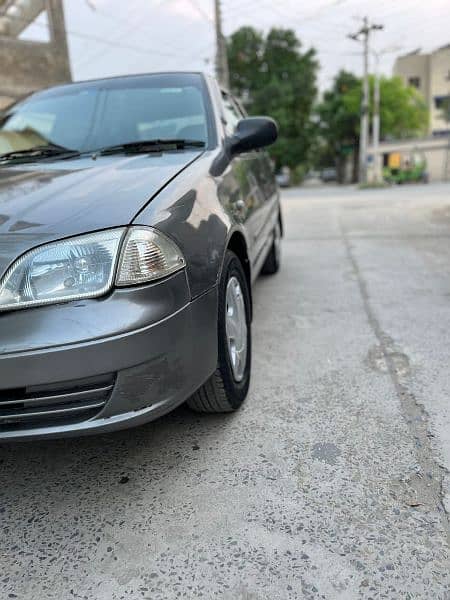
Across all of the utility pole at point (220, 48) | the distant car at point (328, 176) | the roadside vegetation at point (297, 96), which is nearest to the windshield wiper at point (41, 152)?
the utility pole at point (220, 48)

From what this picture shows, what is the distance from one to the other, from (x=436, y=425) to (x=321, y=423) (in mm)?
472

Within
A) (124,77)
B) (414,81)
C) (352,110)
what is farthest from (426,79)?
(124,77)

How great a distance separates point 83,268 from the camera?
63.6 inches

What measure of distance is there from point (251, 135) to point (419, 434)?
1738mm

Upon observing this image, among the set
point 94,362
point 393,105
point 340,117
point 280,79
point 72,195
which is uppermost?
point 280,79

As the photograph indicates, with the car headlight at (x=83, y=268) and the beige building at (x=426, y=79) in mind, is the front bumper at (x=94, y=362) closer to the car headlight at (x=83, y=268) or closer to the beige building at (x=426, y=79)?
the car headlight at (x=83, y=268)

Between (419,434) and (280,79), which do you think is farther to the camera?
(280,79)

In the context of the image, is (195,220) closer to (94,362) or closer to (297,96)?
(94,362)

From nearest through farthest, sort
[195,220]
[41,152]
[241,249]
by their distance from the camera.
Answer: [195,220] < [241,249] < [41,152]

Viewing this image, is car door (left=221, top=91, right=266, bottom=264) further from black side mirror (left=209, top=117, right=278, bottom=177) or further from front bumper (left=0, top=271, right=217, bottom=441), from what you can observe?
front bumper (left=0, top=271, right=217, bottom=441)

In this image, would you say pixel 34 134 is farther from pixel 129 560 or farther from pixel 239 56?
pixel 239 56

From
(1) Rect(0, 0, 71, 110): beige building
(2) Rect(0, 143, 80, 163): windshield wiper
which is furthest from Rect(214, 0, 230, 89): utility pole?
(2) Rect(0, 143, 80, 163): windshield wiper

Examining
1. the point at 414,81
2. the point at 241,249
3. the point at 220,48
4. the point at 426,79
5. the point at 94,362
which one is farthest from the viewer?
the point at 414,81

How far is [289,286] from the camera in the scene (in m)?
4.64
